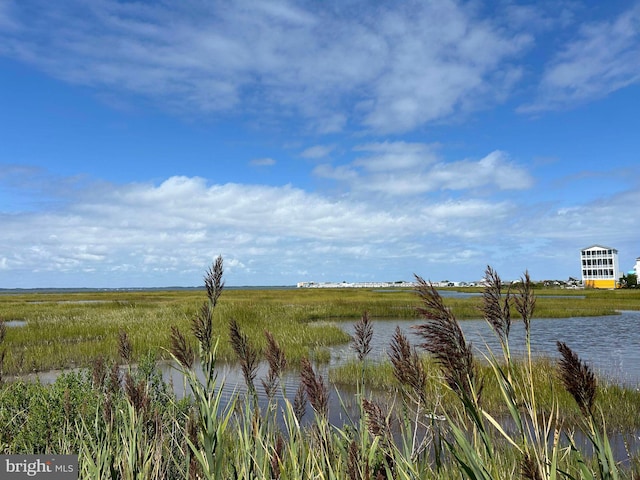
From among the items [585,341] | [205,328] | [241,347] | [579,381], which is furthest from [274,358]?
[585,341]

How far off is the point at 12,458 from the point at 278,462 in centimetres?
211

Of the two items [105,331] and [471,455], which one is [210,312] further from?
[105,331]

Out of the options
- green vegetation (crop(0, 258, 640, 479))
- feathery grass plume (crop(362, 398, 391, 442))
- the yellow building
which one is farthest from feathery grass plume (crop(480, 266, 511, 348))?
the yellow building

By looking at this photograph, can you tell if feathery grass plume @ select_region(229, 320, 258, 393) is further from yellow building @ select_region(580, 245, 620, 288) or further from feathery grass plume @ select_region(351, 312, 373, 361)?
yellow building @ select_region(580, 245, 620, 288)

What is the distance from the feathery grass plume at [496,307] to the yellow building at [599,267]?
326ft

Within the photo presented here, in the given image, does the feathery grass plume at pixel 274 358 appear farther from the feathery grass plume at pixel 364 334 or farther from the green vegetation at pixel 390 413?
the feathery grass plume at pixel 364 334

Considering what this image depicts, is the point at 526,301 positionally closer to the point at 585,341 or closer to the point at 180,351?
the point at 180,351

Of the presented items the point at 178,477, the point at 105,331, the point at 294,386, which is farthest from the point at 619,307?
the point at 178,477

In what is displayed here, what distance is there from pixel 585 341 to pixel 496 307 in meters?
24.9

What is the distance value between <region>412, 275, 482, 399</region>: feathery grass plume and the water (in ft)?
31.4

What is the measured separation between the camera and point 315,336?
2158 cm

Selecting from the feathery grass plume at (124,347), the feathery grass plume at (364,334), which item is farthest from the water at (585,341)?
the feathery grass plume at (124,347)

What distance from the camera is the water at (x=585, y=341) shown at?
16.1 metres

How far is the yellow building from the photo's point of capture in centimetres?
8719
